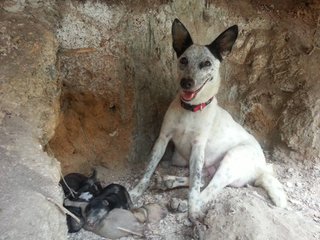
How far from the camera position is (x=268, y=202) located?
323cm

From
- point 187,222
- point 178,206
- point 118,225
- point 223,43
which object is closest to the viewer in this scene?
point 118,225

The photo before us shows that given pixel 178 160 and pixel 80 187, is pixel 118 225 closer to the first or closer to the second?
pixel 80 187

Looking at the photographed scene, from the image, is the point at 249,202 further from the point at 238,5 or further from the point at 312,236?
the point at 238,5

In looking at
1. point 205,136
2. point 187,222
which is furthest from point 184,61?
point 187,222

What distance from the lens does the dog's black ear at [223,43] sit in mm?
3471

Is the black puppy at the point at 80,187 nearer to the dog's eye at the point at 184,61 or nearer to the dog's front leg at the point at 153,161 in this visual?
the dog's front leg at the point at 153,161

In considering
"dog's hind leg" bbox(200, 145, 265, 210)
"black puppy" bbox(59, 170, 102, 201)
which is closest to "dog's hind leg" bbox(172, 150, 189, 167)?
"dog's hind leg" bbox(200, 145, 265, 210)

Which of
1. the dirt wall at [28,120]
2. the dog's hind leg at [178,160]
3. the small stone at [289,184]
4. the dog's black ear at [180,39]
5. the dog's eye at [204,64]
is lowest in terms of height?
the dog's hind leg at [178,160]

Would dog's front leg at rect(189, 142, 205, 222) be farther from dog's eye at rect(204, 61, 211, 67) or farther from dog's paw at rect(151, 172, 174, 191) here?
dog's eye at rect(204, 61, 211, 67)

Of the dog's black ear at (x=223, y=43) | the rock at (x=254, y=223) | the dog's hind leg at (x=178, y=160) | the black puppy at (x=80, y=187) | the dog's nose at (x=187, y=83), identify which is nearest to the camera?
the rock at (x=254, y=223)

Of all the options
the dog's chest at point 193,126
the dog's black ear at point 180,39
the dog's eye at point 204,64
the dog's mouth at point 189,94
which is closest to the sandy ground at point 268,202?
the dog's chest at point 193,126

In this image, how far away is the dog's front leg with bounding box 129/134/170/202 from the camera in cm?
356

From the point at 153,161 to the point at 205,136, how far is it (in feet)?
1.68

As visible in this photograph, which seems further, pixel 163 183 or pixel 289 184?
→ pixel 289 184
